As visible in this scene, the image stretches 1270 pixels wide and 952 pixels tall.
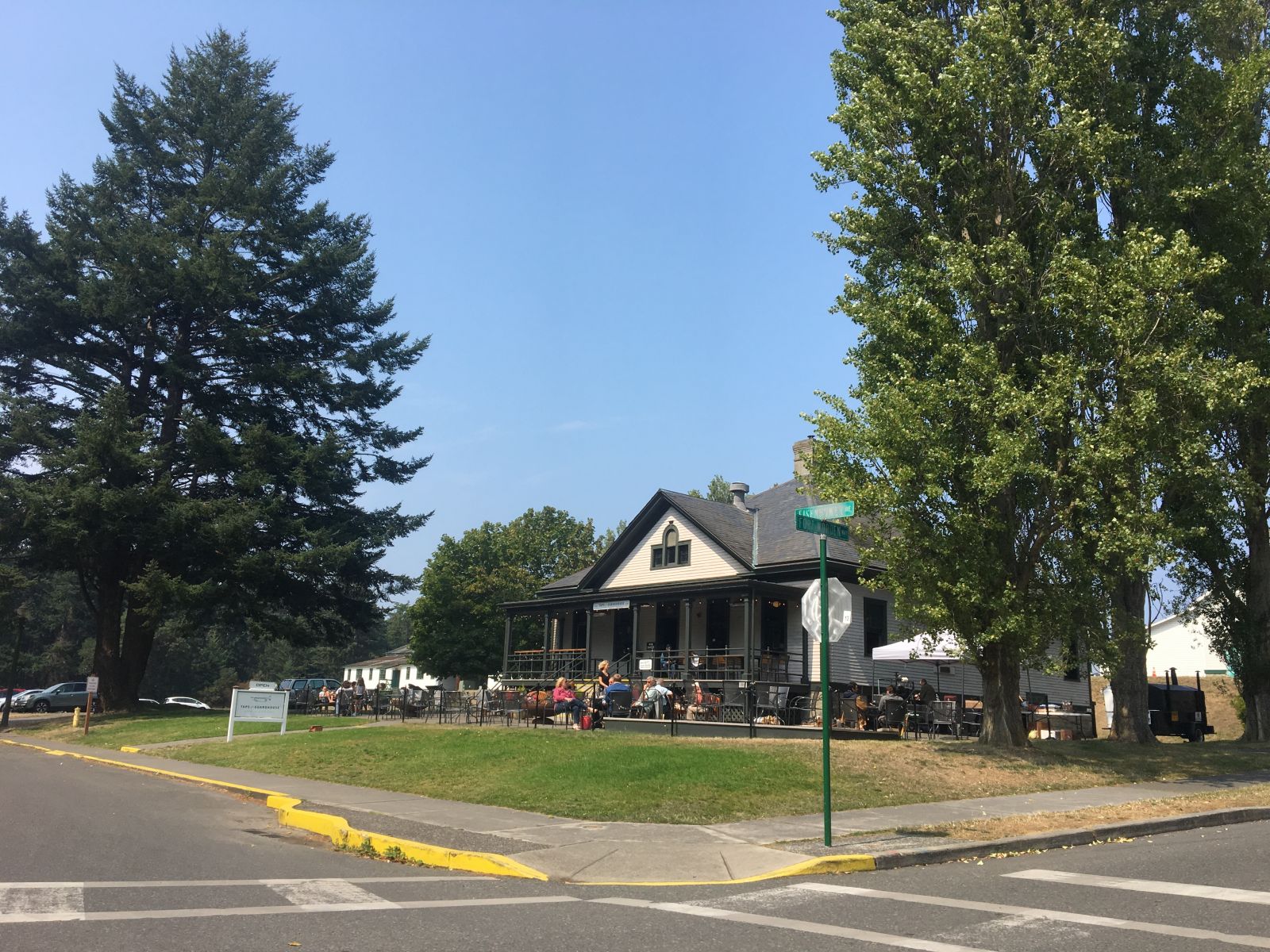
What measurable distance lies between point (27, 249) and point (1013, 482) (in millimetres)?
37472

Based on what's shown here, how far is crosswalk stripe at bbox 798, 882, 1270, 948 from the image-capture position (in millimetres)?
6160

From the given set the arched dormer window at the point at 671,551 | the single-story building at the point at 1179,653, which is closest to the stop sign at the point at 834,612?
the arched dormer window at the point at 671,551

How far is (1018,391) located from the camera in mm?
17641

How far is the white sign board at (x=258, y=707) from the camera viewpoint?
79.8ft

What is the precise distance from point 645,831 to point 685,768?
11.8ft

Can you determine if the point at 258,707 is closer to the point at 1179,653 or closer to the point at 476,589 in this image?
the point at 476,589

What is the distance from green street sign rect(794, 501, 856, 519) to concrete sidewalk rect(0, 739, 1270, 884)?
3.51 m

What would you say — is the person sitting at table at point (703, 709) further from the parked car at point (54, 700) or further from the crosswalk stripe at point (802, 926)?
the parked car at point (54, 700)

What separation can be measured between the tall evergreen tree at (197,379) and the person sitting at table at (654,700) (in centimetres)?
1840

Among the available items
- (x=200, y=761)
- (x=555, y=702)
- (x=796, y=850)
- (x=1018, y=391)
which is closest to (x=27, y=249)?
(x=200, y=761)

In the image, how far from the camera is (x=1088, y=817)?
11953 millimetres

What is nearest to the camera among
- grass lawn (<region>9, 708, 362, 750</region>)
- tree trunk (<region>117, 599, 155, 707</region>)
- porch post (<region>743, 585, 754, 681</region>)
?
porch post (<region>743, 585, 754, 681</region>)

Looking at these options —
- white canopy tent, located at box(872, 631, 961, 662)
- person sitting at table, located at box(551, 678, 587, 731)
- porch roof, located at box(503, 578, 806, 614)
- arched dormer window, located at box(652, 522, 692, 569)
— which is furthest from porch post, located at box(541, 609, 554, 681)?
Answer: white canopy tent, located at box(872, 631, 961, 662)

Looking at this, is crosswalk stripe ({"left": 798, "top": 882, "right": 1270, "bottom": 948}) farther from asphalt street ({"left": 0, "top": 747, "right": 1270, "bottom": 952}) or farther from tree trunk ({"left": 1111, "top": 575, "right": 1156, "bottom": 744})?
tree trunk ({"left": 1111, "top": 575, "right": 1156, "bottom": 744})
